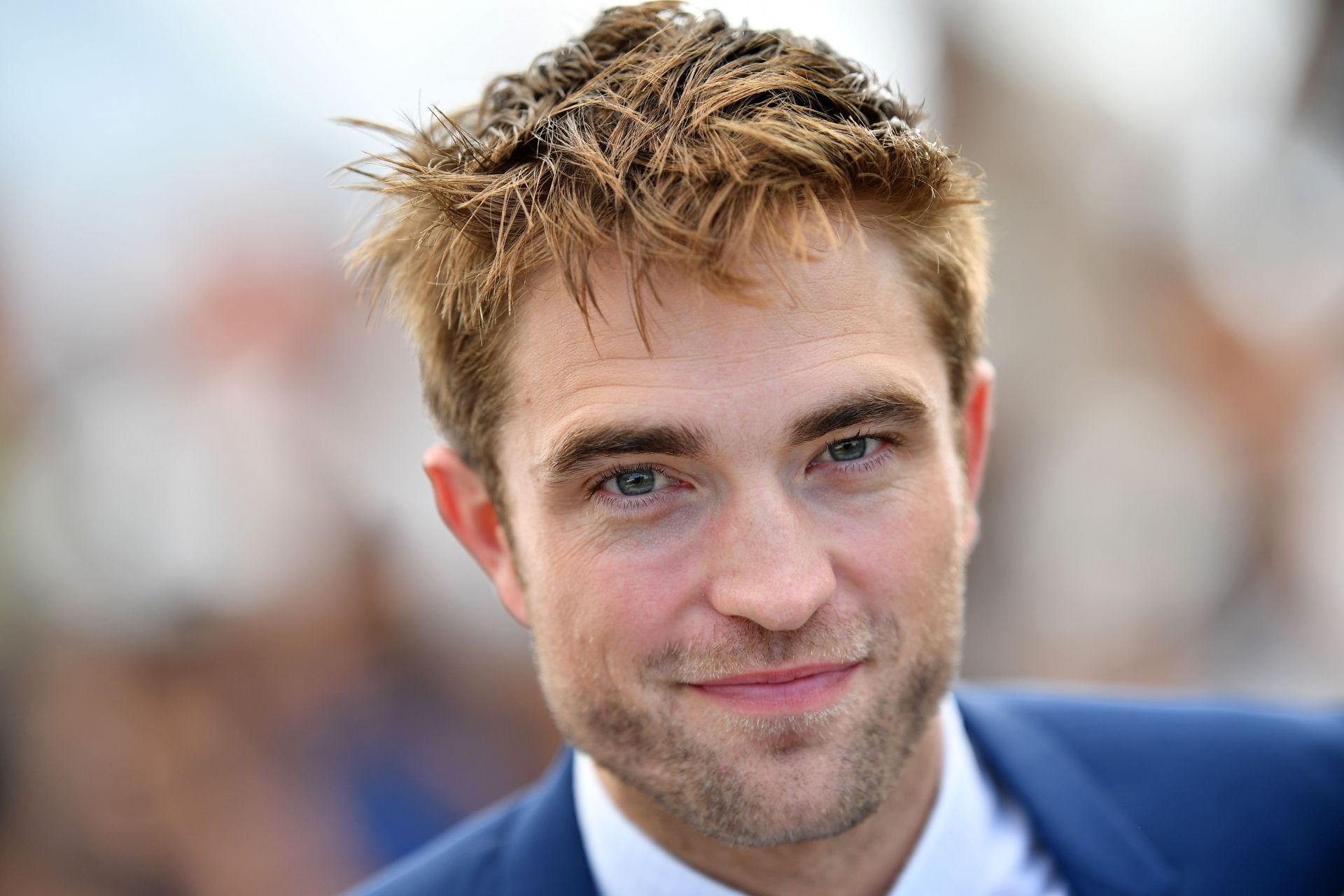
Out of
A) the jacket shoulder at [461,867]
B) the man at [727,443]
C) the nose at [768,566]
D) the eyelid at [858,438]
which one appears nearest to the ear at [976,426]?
the man at [727,443]

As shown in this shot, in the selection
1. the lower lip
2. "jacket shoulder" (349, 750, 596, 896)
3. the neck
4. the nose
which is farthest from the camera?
"jacket shoulder" (349, 750, 596, 896)

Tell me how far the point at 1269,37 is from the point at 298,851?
8.04 metres

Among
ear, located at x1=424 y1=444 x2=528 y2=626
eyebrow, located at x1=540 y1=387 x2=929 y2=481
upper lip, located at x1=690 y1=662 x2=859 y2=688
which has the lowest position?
upper lip, located at x1=690 y1=662 x2=859 y2=688

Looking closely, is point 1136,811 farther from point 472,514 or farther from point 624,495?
point 472,514

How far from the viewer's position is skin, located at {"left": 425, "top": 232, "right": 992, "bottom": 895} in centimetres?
176

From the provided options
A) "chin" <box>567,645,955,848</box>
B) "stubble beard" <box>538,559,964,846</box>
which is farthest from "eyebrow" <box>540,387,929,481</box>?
"chin" <box>567,645,955,848</box>

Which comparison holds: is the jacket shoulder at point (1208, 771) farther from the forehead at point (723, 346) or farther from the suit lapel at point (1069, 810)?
the forehead at point (723, 346)

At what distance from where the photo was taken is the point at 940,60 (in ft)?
30.2

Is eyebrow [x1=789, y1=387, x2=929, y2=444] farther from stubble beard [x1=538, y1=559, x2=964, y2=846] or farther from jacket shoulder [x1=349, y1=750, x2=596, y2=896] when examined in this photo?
jacket shoulder [x1=349, y1=750, x2=596, y2=896]

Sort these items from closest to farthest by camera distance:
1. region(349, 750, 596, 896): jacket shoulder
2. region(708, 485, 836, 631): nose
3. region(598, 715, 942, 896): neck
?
region(708, 485, 836, 631): nose < region(598, 715, 942, 896): neck < region(349, 750, 596, 896): jacket shoulder

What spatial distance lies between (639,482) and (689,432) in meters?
0.15

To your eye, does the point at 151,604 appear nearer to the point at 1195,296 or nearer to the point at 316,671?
the point at 316,671

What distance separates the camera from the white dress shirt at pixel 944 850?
82.6 inches

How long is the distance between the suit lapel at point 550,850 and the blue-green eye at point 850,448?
0.89 metres
